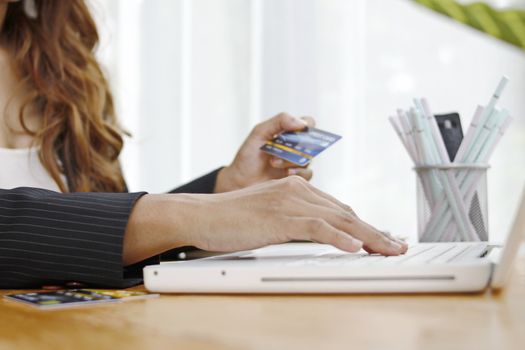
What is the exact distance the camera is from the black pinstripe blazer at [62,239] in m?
0.77

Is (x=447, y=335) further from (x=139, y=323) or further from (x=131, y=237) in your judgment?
(x=131, y=237)

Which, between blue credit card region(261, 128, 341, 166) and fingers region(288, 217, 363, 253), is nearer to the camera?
fingers region(288, 217, 363, 253)

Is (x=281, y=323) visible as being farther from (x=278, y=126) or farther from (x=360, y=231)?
(x=278, y=126)

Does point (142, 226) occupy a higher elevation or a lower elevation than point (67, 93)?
lower

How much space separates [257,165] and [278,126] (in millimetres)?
106

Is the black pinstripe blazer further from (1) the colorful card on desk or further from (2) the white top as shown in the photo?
(2) the white top

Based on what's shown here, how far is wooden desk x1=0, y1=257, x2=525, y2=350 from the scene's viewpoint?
44 centimetres

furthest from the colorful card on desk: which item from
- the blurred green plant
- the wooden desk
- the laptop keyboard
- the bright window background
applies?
the bright window background

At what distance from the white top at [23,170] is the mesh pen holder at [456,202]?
710mm

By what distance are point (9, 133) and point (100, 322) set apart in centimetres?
101

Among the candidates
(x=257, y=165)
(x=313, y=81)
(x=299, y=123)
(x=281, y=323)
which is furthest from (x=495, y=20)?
(x=313, y=81)

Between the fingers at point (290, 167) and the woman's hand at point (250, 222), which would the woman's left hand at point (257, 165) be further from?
the woman's hand at point (250, 222)

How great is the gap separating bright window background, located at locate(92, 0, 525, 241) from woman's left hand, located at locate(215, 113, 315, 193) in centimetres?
61

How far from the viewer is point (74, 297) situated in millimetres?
666
